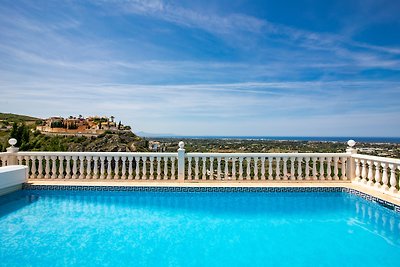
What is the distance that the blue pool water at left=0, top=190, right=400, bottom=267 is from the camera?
12.1 feet

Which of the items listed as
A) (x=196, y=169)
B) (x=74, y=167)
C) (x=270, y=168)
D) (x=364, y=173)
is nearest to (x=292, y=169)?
(x=270, y=168)

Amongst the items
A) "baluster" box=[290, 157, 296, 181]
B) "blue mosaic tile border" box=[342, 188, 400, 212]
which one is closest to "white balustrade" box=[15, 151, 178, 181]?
"baluster" box=[290, 157, 296, 181]

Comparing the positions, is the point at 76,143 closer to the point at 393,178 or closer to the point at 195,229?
the point at 195,229

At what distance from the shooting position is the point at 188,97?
60.5ft

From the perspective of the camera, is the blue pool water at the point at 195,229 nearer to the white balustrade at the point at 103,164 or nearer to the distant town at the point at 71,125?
the white balustrade at the point at 103,164

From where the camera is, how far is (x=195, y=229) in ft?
15.9

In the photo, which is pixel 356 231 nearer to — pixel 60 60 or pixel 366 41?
pixel 366 41

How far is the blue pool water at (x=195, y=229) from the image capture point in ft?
12.1

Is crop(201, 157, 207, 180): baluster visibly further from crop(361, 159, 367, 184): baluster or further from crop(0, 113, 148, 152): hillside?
crop(0, 113, 148, 152): hillside

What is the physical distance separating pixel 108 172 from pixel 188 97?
11454mm

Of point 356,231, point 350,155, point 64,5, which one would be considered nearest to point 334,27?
point 350,155

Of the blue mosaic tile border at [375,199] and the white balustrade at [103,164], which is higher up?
the white balustrade at [103,164]

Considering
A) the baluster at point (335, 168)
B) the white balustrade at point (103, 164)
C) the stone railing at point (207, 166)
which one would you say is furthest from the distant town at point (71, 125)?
the baluster at point (335, 168)

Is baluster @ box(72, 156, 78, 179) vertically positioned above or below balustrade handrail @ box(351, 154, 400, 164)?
below
